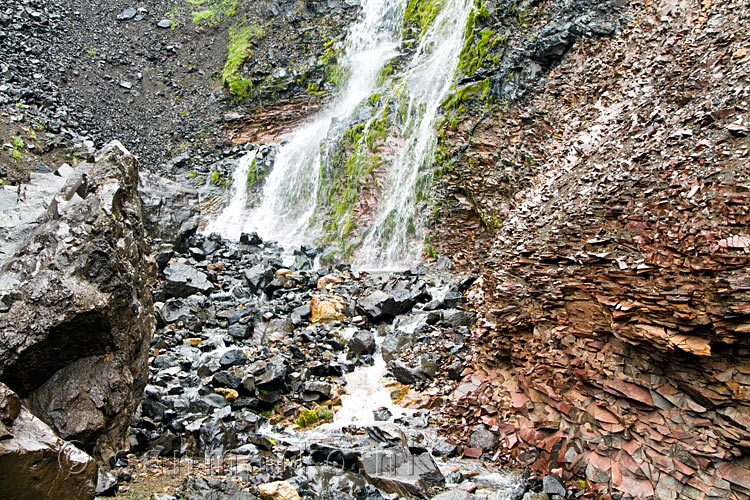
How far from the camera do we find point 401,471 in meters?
5.39

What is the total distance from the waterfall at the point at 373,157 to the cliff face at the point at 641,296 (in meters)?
8.19

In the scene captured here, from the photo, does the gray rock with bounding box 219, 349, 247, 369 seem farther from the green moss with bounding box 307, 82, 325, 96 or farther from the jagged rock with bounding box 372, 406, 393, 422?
the green moss with bounding box 307, 82, 325, 96

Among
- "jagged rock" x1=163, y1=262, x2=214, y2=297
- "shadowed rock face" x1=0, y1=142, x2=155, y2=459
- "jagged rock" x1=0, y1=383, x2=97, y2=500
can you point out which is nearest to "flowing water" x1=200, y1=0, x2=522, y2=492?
"jagged rock" x1=163, y1=262, x2=214, y2=297

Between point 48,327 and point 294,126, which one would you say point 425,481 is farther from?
point 294,126

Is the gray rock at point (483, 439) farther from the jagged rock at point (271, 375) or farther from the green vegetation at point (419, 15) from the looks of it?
the green vegetation at point (419, 15)

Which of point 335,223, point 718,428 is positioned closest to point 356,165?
point 335,223

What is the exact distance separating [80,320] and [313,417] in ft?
11.6

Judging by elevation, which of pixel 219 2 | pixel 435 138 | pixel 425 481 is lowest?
pixel 425 481

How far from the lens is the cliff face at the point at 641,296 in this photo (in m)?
4.51

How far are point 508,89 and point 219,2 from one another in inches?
972

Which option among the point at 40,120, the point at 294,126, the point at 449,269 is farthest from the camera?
the point at 294,126

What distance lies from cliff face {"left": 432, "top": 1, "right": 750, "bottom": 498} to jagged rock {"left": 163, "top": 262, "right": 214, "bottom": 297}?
7013mm

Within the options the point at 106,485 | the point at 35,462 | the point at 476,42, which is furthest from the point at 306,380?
the point at 476,42

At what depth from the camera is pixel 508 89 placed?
1423 centimetres
